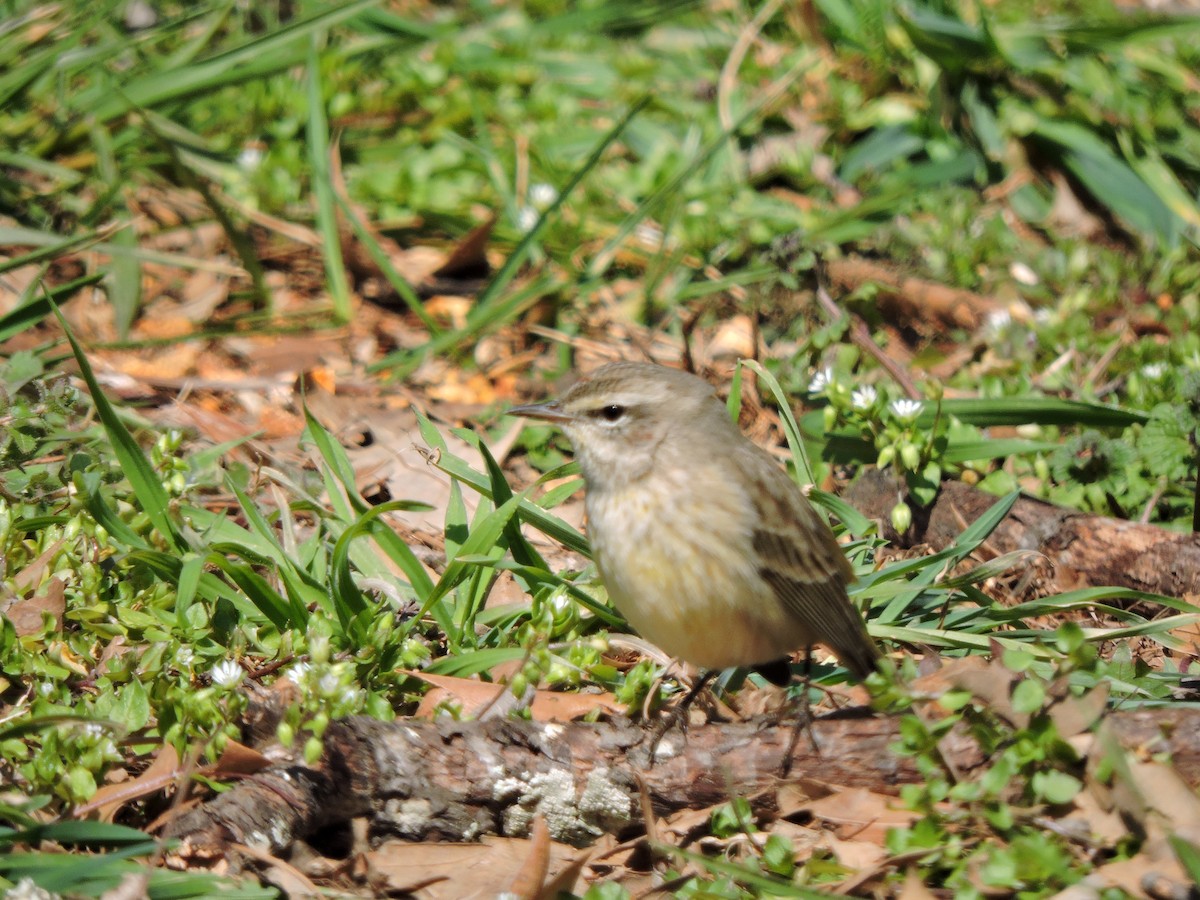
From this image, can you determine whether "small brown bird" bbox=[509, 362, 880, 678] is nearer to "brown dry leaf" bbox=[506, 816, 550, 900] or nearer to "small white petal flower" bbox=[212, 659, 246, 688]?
"brown dry leaf" bbox=[506, 816, 550, 900]

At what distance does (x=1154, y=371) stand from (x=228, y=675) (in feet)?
14.0

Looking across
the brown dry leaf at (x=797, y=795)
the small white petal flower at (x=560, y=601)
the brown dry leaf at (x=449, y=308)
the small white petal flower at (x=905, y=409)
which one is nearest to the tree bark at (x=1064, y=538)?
the small white petal flower at (x=905, y=409)

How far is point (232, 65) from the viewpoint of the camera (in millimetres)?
7062

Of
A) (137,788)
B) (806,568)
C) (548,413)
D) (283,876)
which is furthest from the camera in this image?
(548,413)

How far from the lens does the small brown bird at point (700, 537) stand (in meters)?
3.72

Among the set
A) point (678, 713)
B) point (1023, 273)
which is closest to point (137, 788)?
point (678, 713)

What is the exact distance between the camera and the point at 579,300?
6.84 m

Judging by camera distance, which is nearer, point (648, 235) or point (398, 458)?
point (398, 458)

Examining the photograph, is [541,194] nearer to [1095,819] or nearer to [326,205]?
[326,205]

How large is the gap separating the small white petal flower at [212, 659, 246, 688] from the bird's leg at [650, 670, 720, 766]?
1.19 meters

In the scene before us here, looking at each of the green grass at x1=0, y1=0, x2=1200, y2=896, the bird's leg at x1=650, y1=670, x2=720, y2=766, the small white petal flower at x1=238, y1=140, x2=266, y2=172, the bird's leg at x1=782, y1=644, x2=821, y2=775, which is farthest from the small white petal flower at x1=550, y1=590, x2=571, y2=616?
the small white petal flower at x1=238, y1=140, x2=266, y2=172

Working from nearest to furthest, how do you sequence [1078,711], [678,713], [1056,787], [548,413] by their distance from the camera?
[1056,787] → [1078,711] → [678,713] → [548,413]

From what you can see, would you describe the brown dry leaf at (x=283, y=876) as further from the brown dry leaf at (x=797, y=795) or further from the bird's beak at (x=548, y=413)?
the bird's beak at (x=548, y=413)

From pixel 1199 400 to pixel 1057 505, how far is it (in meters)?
0.65
